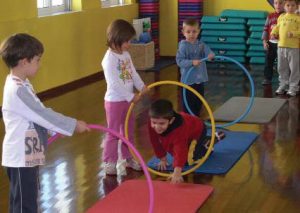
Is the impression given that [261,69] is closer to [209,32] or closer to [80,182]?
[209,32]

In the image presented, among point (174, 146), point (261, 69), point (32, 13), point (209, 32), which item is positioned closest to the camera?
point (174, 146)

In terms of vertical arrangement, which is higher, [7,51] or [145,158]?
[7,51]

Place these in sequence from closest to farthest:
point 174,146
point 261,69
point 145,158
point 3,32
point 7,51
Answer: point 7,51
point 174,146
point 145,158
point 3,32
point 261,69

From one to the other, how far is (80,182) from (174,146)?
767 millimetres

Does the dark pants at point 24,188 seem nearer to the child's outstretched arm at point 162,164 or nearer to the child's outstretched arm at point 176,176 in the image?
the child's outstretched arm at point 176,176

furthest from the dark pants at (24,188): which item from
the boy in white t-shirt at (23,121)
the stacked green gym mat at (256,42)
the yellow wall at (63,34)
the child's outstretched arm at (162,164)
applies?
the stacked green gym mat at (256,42)

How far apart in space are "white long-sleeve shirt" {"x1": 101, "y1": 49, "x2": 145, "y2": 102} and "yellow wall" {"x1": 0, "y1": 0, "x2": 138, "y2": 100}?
256 cm

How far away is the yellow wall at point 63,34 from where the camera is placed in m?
6.77

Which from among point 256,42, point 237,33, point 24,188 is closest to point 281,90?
point 256,42

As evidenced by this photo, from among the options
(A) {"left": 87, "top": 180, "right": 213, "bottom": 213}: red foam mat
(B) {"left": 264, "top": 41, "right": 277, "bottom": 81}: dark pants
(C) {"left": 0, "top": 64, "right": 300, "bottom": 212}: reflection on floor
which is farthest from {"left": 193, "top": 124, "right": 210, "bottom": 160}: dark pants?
(B) {"left": 264, "top": 41, "right": 277, "bottom": 81}: dark pants

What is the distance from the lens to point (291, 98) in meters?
7.23

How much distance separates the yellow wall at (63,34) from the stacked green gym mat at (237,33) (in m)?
1.54

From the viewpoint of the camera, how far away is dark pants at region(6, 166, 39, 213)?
2.99 m

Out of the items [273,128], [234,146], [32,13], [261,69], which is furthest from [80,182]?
[261,69]
